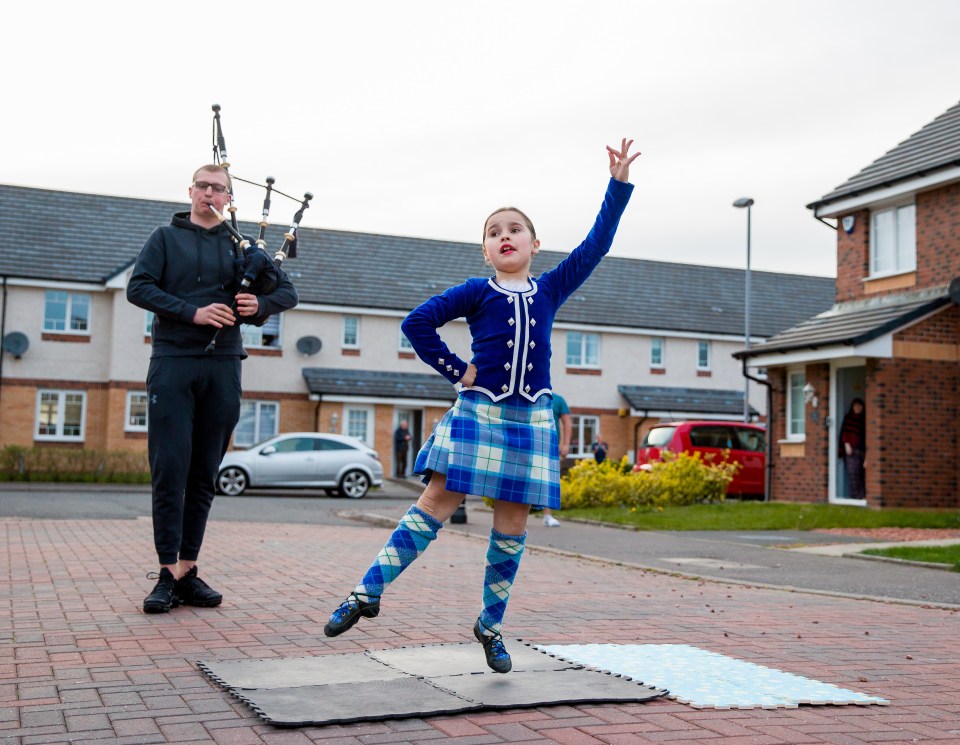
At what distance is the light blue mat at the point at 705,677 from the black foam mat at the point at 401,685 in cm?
13

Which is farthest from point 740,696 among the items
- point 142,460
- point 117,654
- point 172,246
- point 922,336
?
point 142,460

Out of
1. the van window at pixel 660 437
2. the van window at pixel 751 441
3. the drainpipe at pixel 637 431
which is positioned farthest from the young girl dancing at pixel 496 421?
the drainpipe at pixel 637 431

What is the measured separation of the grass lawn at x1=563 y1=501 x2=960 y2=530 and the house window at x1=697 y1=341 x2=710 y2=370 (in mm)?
24880

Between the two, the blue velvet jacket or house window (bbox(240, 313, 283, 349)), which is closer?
the blue velvet jacket

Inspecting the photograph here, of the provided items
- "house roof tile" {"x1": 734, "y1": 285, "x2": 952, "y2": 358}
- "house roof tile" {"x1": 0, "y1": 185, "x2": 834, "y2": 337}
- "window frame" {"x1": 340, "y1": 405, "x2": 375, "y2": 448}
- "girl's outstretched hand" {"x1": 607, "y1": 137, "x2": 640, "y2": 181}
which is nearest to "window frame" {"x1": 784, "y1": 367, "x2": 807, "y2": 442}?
"house roof tile" {"x1": 734, "y1": 285, "x2": 952, "y2": 358}

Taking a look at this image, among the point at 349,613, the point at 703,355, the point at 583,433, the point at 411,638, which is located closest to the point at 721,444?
the point at 583,433

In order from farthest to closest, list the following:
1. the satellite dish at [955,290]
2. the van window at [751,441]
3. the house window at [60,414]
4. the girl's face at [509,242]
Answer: the house window at [60,414] < the van window at [751,441] < the satellite dish at [955,290] < the girl's face at [509,242]

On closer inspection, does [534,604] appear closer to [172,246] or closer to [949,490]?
[172,246]

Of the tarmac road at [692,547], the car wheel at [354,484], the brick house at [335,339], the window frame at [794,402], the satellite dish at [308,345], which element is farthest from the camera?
the satellite dish at [308,345]

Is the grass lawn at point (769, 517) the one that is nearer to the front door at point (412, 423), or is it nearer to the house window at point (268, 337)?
the front door at point (412, 423)

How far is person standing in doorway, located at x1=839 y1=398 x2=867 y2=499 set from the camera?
2041cm

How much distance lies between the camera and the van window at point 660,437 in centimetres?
2497

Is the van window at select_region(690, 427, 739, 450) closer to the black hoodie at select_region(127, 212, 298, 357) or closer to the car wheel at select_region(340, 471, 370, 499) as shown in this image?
the car wheel at select_region(340, 471, 370, 499)

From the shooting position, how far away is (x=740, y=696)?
4.29 meters
